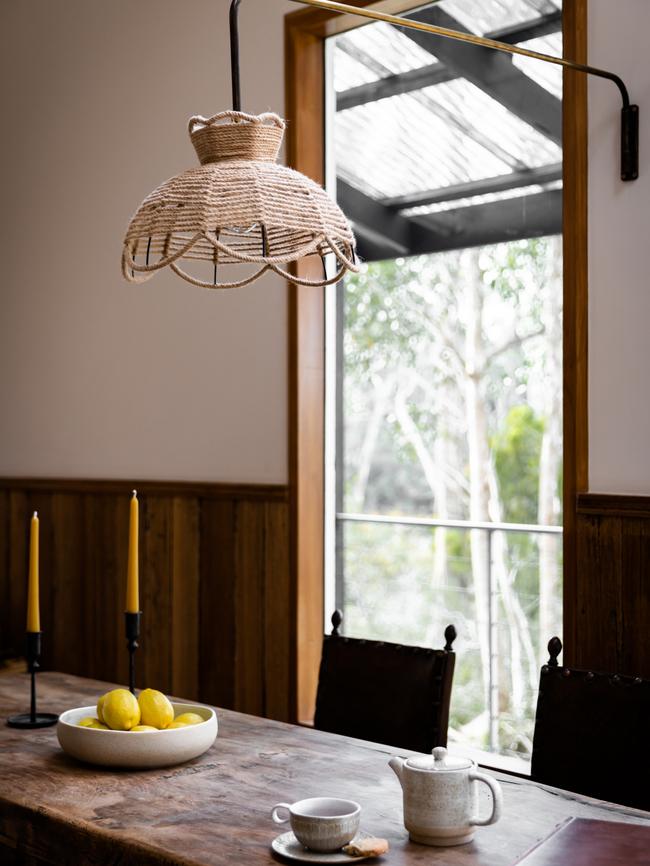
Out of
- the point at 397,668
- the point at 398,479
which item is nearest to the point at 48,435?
the point at 397,668

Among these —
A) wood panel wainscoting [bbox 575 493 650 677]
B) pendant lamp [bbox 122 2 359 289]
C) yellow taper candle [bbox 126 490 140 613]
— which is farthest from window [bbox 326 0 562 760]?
pendant lamp [bbox 122 2 359 289]

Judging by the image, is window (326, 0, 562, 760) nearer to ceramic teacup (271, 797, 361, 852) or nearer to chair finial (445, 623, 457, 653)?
chair finial (445, 623, 457, 653)

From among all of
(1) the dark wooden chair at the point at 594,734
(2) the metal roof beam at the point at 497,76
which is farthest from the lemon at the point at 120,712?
(2) the metal roof beam at the point at 497,76

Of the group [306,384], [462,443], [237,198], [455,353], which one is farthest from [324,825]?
[462,443]

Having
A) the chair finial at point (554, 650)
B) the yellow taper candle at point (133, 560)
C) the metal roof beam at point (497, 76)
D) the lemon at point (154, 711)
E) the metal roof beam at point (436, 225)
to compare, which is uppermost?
the metal roof beam at point (497, 76)

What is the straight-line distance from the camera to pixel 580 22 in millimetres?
2350

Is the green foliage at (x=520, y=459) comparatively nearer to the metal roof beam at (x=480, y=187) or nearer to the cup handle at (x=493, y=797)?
the metal roof beam at (x=480, y=187)

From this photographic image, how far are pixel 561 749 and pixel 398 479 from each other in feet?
18.8

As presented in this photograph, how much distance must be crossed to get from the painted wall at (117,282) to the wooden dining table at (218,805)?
1354 millimetres

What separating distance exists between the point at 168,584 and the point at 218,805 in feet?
6.14

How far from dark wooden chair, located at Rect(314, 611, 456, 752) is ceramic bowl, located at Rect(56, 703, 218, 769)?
0.47 meters

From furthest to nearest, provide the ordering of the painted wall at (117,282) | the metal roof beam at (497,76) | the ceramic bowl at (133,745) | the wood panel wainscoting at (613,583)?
the metal roof beam at (497,76), the painted wall at (117,282), the wood panel wainscoting at (613,583), the ceramic bowl at (133,745)

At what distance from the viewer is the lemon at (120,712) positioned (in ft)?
5.78

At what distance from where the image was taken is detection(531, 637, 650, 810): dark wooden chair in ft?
5.67
